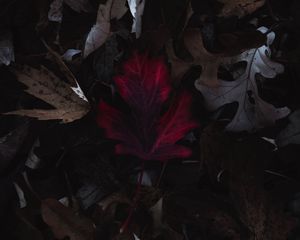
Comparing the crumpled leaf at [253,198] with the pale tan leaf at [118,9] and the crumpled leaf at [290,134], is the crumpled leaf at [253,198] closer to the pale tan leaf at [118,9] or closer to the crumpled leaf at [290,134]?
the crumpled leaf at [290,134]

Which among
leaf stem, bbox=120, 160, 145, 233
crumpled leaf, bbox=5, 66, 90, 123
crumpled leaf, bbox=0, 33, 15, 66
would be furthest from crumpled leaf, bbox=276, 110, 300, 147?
crumpled leaf, bbox=0, 33, 15, 66

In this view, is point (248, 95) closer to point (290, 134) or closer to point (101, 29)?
point (290, 134)

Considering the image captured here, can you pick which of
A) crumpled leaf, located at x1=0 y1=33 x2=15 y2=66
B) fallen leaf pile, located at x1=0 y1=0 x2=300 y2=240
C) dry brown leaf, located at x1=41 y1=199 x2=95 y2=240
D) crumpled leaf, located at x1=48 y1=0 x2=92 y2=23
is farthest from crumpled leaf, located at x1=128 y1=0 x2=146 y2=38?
dry brown leaf, located at x1=41 y1=199 x2=95 y2=240

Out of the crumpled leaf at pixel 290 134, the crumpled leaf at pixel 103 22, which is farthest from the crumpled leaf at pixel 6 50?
the crumpled leaf at pixel 290 134

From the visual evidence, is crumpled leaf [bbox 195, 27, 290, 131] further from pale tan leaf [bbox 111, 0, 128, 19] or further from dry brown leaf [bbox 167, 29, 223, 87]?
pale tan leaf [bbox 111, 0, 128, 19]

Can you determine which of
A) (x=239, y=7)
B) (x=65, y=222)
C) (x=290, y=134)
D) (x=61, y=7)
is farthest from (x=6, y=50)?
(x=290, y=134)

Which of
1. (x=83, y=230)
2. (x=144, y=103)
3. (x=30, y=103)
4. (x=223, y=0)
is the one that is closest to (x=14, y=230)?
(x=83, y=230)

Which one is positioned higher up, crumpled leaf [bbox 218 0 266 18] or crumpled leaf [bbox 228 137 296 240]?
crumpled leaf [bbox 218 0 266 18]

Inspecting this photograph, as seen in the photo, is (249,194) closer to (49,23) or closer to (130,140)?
(130,140)

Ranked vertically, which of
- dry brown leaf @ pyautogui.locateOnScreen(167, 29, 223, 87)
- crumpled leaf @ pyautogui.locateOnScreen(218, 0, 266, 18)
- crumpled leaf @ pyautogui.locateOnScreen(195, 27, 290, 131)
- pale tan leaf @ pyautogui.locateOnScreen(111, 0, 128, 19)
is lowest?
crumpled leaf @ pyautogui.locateOnScreen(195, 27, 290, 131)
